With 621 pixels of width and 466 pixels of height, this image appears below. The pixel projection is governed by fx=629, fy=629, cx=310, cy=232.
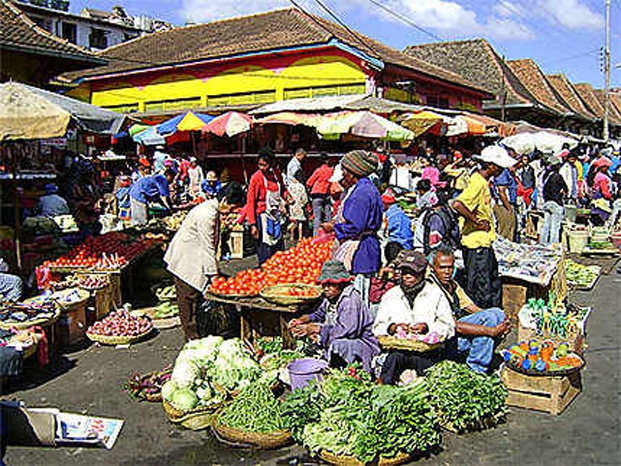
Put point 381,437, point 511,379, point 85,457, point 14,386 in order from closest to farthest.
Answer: point 381,437
point 85,457
point 511,379
point 14,386

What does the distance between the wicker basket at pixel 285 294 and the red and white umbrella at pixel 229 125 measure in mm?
7131

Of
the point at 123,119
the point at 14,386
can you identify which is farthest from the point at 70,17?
the point at 14,386

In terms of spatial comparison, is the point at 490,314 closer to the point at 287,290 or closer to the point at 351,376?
the point at 351,376

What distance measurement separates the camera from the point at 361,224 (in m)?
6.47

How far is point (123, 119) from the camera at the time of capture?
9.02 metres

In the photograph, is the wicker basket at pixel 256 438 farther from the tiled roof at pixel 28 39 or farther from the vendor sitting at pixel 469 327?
the tiled roof at pixel 28 39

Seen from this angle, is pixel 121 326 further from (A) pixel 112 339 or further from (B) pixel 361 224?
(B) pixel 361 224

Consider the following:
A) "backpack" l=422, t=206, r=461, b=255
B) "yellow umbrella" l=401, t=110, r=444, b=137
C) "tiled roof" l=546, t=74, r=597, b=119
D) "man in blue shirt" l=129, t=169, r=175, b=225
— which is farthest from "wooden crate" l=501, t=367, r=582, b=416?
"tiled roof" l=546, t=74, r=597, b=119

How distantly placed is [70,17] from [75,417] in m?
50.0

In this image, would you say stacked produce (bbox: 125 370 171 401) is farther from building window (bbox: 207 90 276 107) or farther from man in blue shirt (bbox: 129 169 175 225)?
building window (bbox: 207 90 276 107)

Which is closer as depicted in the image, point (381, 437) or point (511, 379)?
point (381, 437)

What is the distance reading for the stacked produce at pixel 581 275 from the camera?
1056 centimetres

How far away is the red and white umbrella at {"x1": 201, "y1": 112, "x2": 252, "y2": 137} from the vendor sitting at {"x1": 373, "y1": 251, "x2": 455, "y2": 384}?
8.67 metres

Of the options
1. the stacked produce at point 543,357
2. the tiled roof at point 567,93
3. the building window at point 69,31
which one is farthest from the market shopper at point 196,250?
the building window at point 69,31
